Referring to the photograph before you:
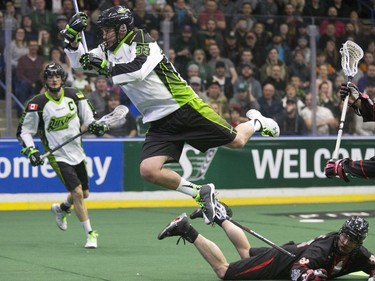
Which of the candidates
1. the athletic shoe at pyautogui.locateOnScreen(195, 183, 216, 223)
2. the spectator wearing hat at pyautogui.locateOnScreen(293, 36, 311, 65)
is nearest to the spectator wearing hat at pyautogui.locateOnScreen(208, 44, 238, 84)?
the spectator wearing hat at pyautogui.locateOnScreen(293, 36, 311, 65)

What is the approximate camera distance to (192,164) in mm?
15258

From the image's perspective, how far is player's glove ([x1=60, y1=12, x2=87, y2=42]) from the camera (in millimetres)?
8953

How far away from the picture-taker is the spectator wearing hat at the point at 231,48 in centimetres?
1559

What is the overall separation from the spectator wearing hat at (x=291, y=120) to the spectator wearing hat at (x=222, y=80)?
0.79 meters

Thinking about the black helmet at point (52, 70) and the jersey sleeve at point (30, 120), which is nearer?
the black helmet at point (52, 70)

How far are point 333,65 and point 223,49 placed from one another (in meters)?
1.68

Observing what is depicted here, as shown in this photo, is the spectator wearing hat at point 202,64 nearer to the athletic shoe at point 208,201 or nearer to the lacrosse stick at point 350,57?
the lacrosse stick at point 350,57

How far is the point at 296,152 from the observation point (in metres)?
15.8

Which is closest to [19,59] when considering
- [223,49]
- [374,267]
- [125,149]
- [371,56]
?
[125,149]

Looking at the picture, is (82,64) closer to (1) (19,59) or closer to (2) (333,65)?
(1) (19,59)

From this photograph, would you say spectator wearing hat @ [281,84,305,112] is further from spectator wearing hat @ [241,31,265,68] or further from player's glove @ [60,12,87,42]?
player's glove @ [60,12,87,42]

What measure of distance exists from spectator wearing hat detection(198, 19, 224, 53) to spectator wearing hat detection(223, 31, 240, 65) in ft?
0.28

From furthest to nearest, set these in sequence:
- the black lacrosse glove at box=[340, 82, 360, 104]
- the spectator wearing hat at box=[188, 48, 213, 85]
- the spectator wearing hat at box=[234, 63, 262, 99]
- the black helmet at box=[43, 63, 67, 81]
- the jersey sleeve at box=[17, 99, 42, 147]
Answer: the spectator wearing hat at box=[234, 63, 262, 99], the spectator wearing hat at box=[188, 48, 213, 85], the jersey sleeve at box=[17, 99, 42, 147], the black helmet at box=[43, 63, 67, 81], the black lacrosse glove at box=[340, 82, 360, 104]

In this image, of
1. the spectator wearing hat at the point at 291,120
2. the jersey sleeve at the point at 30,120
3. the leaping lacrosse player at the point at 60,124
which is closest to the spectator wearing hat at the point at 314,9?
the spectator wearing hat at the point at 291,120
